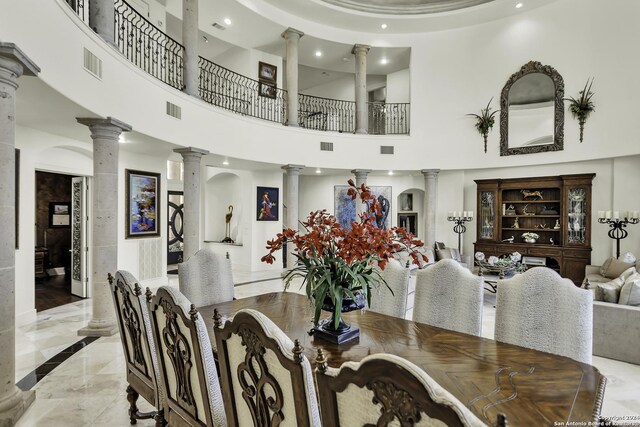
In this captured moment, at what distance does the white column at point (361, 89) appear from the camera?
869cm

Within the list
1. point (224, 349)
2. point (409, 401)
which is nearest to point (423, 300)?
point (224, 349)

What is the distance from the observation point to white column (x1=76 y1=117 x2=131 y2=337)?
409cm

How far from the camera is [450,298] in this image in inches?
101

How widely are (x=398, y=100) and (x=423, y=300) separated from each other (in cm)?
903

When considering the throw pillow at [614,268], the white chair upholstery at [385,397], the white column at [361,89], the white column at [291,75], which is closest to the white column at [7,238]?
the white chair upholstery at [385,397]

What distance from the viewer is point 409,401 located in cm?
75

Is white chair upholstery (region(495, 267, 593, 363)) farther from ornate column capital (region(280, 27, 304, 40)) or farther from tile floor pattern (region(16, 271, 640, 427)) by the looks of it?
ornate column capital (region(280, 27, 304, 40))

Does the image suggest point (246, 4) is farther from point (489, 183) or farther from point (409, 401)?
point (409, 401)

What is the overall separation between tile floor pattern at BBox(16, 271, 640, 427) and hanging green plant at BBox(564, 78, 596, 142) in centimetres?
530

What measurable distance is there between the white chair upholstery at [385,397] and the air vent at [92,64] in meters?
4.06

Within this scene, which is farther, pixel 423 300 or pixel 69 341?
pixel 69 341

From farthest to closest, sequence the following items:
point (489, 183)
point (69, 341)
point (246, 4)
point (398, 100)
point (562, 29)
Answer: point (398, 100)
point (489, 183)
point (562, 29)
point (246, 4)
point (69, 341)

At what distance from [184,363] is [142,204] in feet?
18.2

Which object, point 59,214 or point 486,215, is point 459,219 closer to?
point 486,215
